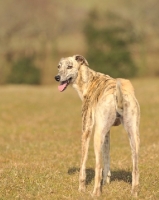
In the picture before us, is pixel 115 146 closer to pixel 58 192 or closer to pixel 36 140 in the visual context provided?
Answer: pixel 36 140

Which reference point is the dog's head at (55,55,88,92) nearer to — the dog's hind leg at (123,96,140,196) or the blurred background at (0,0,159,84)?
the dog's hind leg at (123,96,140,196)

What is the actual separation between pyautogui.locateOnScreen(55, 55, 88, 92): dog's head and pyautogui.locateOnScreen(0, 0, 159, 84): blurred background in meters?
35.5

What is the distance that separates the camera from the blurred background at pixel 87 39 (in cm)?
4538

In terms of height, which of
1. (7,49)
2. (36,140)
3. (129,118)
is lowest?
(36,140)

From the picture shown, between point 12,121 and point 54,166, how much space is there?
9940 mm

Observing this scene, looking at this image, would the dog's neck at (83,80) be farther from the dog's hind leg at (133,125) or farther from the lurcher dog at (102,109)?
the dog's hind leg at (133,125)

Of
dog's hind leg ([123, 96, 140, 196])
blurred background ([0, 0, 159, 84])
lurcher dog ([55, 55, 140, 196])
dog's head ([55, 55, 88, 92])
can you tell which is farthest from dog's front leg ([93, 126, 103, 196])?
blurred background ([0, 0, 159, 84])

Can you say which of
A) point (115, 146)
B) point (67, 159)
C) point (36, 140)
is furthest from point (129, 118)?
point (36, 140)

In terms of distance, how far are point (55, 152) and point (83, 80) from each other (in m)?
4.61

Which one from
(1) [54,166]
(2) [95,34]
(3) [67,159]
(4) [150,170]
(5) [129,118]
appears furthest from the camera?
(2) [95,34]

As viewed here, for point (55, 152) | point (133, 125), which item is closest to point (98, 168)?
point (133, 125)

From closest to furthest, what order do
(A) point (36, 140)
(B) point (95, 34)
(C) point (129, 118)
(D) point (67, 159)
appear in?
(C) point (129, 118)
(D) point (67, 159)
(A) point (36, 140)
(B) point (95, 34)

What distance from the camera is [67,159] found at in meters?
12.2

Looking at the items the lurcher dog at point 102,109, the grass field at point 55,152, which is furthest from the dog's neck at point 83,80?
the grass field at point 55,152
